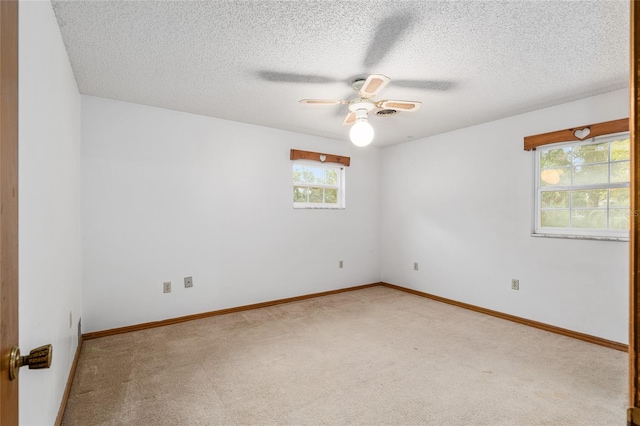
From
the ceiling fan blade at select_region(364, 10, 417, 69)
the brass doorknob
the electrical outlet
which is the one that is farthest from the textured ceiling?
the electrical outlet

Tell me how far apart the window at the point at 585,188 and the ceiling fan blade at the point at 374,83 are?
7.85 feet

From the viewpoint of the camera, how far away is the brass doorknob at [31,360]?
0.69 meters

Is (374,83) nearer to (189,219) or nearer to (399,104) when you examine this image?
(399,104)

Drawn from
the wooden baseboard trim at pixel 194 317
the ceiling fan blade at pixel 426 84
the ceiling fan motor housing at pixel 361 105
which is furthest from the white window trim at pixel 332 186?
the ceiling fan blade at pixel 426 84

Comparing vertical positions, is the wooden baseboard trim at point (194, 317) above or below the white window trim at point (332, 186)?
below

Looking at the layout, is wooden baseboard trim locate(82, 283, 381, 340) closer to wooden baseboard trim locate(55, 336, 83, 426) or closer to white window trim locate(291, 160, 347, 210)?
wooden baseboard trim locate(55, 336, 83, 426)

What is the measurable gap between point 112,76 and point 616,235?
15.5 feet

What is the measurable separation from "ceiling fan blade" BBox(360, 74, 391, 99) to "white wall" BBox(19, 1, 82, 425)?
1.72m

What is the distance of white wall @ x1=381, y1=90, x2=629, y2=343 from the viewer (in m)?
3.00

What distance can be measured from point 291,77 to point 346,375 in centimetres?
243

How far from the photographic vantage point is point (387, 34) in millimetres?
1983

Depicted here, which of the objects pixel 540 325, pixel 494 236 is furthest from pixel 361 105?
pixel 540 325

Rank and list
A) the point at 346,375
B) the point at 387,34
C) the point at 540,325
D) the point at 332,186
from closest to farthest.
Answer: the point at 387,34, the point at 346,375, the point at 540,325, the point at 332,186

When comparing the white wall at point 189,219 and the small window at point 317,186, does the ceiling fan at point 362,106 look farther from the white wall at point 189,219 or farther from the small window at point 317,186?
the small window at point 317,186
